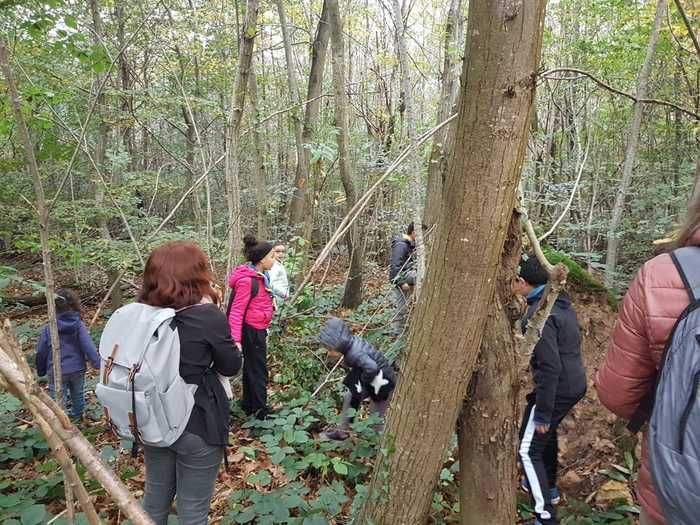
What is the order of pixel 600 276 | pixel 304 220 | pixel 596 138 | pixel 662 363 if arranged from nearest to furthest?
pixel 662 363
pixel 600 276
pixel 304 220
pixel 596 138

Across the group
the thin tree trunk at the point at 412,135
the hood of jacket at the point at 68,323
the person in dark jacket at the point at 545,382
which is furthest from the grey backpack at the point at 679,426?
the hood of jacket at the point at 68,323

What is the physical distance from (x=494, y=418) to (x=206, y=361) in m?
1.39

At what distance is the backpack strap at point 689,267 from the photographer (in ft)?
4.32

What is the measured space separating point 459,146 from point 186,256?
1.46 m

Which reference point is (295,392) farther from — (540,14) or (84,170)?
(84,170)

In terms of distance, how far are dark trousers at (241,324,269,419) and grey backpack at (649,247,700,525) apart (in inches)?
134

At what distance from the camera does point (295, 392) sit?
4738 mm

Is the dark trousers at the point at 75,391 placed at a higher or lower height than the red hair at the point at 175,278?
lower

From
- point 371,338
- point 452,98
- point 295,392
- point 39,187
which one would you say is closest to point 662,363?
point 39,187

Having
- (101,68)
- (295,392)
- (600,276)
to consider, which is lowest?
(295,392)

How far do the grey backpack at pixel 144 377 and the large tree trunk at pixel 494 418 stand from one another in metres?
1.32

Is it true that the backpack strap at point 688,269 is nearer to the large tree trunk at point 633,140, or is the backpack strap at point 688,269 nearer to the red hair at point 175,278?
the red hair at point 175,278

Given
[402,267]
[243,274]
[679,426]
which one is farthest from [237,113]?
[679,426]

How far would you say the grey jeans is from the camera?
2.22m
